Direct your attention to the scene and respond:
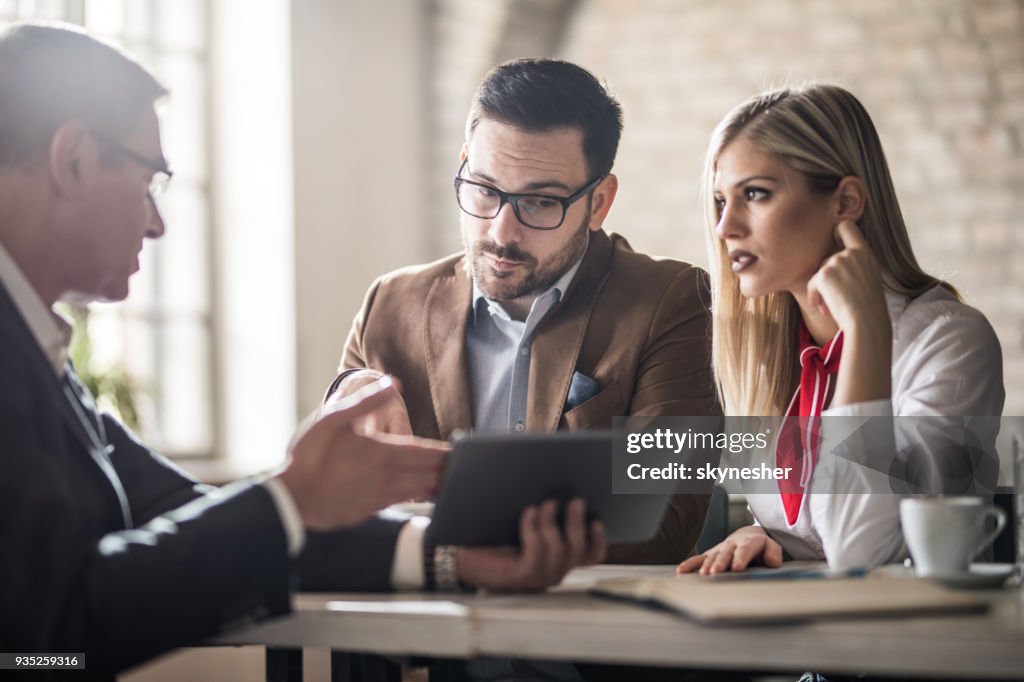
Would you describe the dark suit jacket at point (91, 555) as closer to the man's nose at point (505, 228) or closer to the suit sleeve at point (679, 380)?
the suit sleeve at point (679, 380)

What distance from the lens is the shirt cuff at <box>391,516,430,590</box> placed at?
4.43ft

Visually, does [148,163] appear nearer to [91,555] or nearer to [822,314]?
[91,555]

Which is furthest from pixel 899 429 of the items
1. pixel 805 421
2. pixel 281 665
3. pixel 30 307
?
pixel 30 307

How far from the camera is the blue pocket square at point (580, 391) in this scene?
7.17 ft

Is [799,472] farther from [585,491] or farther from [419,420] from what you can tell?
[419,420]

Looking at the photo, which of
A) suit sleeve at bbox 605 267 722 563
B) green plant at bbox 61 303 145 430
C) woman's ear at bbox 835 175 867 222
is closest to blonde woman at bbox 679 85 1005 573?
woman's ear at bbox 835 175 867 222

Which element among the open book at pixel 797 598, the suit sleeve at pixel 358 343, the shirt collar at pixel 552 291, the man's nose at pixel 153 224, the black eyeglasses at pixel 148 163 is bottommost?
the open book at pixel 797 598

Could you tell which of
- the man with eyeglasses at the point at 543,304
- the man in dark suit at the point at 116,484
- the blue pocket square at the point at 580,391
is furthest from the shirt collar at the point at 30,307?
the blue pocket square at the point at 580,391

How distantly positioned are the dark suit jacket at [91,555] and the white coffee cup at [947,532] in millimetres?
702

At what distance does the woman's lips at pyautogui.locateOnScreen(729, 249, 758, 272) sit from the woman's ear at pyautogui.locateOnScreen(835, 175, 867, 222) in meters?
0.16

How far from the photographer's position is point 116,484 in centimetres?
130

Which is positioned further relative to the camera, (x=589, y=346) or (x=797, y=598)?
(x=589, y=346)

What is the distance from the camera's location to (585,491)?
1268mm

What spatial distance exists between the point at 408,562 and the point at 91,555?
0.39 meters
